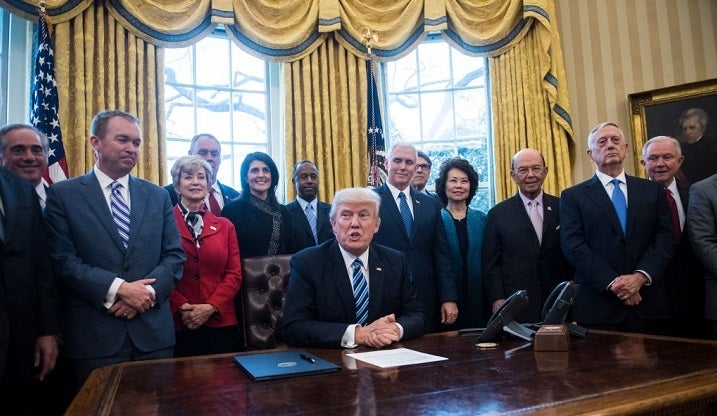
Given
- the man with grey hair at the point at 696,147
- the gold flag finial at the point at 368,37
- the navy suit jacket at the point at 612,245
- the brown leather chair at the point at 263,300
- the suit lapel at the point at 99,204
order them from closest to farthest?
the suit lapel at the point at 99,204, the brown leather chair at the point at 263,300, the navy suit jacket at the point at 612,245, the man with grey hair at the point at 696,147, the gold flag finial at the point at 368,37

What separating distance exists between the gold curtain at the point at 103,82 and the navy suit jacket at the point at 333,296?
107 inches

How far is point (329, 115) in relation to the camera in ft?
17.8

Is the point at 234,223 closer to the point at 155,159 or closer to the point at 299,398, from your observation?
the point at 155,159

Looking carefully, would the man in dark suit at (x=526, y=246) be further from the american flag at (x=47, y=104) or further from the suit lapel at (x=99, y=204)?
the american flag at (x=47, y=104)

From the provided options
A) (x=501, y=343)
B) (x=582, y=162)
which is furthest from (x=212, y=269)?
(x=582, y=162)

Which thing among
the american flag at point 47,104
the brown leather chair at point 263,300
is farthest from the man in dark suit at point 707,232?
the american flag at point 47,104

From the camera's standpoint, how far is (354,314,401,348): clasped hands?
2133 millimetres

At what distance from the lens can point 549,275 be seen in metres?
3.45

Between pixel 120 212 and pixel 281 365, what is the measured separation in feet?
4.34

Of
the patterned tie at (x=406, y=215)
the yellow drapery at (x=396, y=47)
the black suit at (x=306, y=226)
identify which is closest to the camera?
the patterned tie at (x=406, y=215)

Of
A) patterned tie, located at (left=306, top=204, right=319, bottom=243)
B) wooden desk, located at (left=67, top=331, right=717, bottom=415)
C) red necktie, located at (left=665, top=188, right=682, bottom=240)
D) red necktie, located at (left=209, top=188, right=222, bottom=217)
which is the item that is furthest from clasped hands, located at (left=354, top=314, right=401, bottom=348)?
red necktie, located at (left=665, top=188, right=682, bottom=240)

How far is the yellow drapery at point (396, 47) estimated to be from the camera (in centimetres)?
524

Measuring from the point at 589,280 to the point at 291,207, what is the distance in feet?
6.72

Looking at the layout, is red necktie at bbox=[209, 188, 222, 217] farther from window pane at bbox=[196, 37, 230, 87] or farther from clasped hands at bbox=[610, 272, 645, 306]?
clasped hands at bbox=[610, 272, 645, 306]
